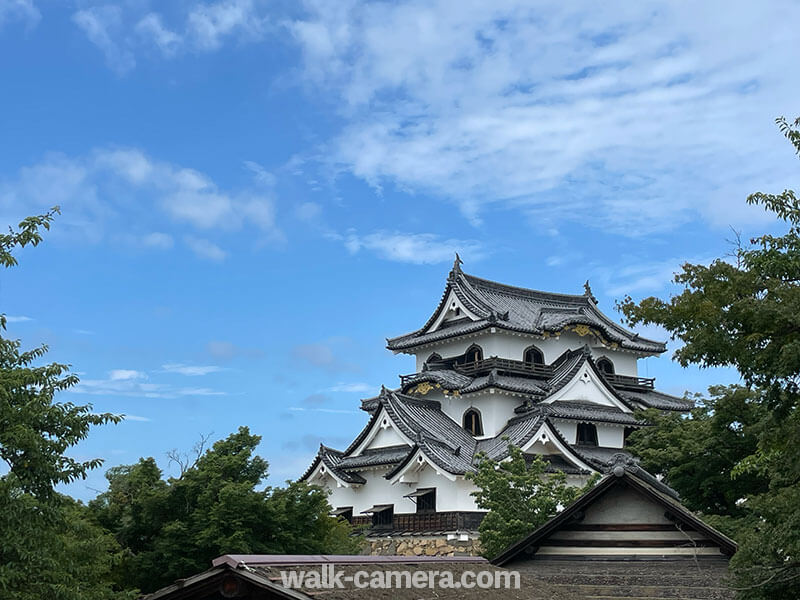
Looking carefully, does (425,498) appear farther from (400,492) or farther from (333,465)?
(333,465)

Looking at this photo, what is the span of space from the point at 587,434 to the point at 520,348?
568 centimetres

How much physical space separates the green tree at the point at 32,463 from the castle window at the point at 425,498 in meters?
25.5

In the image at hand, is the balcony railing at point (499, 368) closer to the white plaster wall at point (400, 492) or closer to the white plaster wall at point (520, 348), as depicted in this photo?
the white plaster wall at point (520, 348)

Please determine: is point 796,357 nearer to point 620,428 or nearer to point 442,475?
point 442,475

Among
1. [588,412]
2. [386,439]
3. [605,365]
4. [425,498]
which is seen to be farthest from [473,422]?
[605,365]

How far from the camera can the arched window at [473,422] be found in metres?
43.0

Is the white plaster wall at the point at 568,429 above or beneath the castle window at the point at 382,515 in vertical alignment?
above

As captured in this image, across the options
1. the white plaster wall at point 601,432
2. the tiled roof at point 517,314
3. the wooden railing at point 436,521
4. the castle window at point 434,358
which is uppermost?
the tiled roof at point 517,314

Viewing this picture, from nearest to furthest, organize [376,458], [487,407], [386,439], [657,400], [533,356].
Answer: [376,458]
[386,439]
[487,407]
[533,356]
[657,400]

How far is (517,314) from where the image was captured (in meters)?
47.7

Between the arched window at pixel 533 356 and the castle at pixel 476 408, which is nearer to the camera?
the castle at pixel 476 408

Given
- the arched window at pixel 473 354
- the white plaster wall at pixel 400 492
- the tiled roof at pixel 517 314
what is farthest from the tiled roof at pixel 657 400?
the white plaster wall at pixel 400 492

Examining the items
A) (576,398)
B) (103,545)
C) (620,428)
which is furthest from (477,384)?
(103,545)

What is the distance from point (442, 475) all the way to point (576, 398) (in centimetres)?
946
